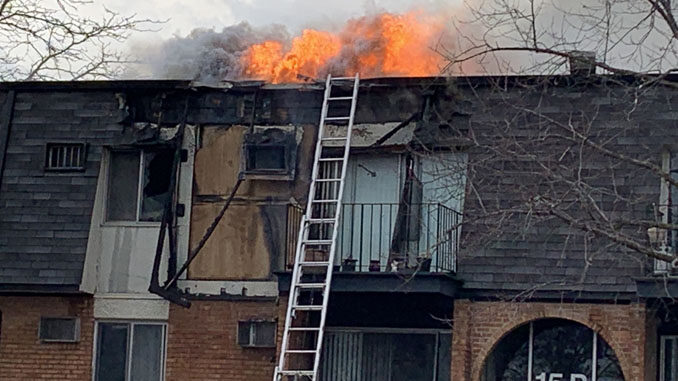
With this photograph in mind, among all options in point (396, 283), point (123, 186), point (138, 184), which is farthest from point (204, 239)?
point (396, 283)

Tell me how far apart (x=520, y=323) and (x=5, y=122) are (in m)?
7.81

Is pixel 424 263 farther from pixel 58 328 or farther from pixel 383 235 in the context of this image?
pixel 58 328

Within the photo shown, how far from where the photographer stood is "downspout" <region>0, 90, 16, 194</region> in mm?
20781

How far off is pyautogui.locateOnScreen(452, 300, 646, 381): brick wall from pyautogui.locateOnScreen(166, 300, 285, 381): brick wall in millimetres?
2591

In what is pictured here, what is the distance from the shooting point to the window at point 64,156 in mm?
20531

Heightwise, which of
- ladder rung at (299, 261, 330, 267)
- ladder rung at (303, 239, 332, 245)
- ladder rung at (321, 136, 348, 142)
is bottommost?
ladder rung at (299, 261, 330, 267)

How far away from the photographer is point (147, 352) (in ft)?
66.6

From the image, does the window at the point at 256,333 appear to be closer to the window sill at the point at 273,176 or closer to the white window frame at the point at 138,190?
the window sill at the point at 273,176

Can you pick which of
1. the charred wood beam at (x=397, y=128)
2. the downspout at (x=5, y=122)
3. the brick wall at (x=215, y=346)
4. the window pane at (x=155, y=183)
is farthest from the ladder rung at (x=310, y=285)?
the downspout at (x=5, y=122)

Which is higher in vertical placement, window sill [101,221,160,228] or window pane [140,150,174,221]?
window pane [140,150,174,221]

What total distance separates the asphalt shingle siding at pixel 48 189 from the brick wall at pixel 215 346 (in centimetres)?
157

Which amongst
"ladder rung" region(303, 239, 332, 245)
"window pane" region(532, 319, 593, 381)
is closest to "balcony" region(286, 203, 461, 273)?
"ladder rung" region(303, 239, 332, 245)

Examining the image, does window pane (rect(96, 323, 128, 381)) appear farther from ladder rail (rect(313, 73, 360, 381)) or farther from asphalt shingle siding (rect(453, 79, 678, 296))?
asphalt shingle siding (rect(453, 79, 678, 296))

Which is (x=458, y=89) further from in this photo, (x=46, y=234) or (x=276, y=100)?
(x=46, y=234)
